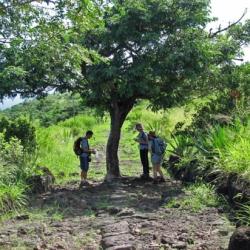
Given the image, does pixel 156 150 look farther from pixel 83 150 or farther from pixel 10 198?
pixel 10 198

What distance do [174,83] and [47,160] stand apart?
4.87m

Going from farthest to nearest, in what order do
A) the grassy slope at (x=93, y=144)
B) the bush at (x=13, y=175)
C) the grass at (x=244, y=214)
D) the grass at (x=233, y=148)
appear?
1. the grassy slope at (x=93, y=144)
2. the bush at (x=13, y=175)
3. the grass at (x=233, y=148)
4. the grass at (x=244, y=214)

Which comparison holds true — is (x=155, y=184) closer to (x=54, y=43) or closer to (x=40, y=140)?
(x=40, y=140)

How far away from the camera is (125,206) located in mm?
11055

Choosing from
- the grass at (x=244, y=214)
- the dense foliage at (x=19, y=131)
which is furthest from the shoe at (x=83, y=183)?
the grass at (x=244, y=214)

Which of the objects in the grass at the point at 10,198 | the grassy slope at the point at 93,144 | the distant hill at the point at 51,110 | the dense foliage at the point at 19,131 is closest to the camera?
the grass at the point at 10,198

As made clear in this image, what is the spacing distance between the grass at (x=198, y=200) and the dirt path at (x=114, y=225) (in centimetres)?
22

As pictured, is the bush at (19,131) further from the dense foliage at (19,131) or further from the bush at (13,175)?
the bush at (13,175)

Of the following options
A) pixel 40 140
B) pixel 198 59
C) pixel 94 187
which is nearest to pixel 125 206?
pixel 94 187

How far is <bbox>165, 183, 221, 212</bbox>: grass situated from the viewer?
10398 mm

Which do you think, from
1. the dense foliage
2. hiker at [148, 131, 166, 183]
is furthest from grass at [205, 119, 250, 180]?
the dense foliage

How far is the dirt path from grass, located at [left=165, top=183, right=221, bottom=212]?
22cm

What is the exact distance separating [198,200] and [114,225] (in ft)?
7.29

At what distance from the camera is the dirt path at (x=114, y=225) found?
26.9ft
